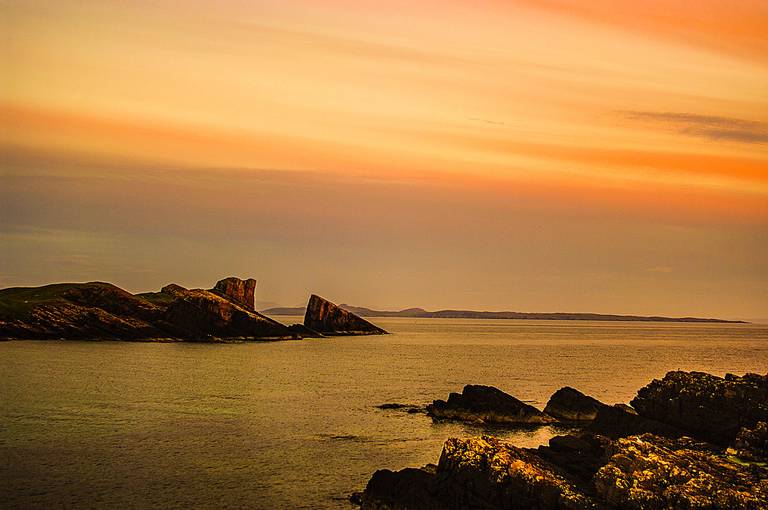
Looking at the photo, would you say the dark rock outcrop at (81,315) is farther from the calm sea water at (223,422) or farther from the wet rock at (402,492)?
the wet rock at (402,492)

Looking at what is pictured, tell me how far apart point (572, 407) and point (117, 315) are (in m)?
112

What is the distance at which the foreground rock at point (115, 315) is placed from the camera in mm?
141750

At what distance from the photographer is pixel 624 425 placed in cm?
4834

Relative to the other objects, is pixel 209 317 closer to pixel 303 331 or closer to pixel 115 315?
pixel 115 315

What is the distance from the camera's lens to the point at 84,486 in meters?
36.1

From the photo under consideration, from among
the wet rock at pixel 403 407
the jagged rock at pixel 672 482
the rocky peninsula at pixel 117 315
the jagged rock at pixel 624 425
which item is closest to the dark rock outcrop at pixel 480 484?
the jagged rock at pixel 672 482

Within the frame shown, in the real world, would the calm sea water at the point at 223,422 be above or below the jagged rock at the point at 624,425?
below

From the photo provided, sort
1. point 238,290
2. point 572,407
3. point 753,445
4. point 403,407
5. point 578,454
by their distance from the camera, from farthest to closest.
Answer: point 238,290 < point 403,407 < point 572,407 < point 753,445 < point 578,454

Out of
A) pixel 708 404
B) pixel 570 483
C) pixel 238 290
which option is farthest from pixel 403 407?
pixel 238 290

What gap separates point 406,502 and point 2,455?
2520cm

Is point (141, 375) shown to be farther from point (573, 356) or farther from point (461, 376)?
point (573, 356)

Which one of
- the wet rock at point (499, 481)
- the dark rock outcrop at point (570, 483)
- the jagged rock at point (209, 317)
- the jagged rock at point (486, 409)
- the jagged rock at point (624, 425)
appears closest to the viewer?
the dark rock outcrop at point (570, 483)

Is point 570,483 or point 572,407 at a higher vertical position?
point 570,483

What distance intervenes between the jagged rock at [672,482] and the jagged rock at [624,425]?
17.4 meters
